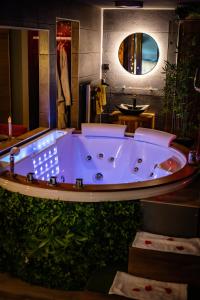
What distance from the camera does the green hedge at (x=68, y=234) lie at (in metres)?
2.91

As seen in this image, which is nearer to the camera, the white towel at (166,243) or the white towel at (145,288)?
the white towel at (145,288)

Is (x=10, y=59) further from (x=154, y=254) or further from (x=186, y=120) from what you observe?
(x=154, y=254)

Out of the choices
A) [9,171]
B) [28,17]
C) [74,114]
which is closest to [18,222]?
[9,171]

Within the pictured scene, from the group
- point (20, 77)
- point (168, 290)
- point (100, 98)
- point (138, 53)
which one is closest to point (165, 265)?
point (168, 290)

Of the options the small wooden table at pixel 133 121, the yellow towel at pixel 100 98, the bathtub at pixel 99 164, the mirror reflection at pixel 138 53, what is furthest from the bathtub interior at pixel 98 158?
the mirror reflection at pixel 138 53

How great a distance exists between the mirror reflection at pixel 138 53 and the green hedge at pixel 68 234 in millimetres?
4437

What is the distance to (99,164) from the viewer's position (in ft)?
15.8

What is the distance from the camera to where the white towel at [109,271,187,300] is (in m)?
2.44

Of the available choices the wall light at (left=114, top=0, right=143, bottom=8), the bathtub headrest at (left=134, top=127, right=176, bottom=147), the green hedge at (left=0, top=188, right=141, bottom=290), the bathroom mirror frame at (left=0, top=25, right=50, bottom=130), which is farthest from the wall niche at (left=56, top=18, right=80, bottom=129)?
the green hedge at (left=0, top=188, right=141, bottom=290)

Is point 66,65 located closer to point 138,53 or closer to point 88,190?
point 138,53

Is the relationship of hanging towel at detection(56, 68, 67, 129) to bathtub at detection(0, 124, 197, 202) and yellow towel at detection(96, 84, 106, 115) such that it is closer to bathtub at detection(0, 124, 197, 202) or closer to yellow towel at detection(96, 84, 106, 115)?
yellow towel at detection(96, 84, 106, 115)

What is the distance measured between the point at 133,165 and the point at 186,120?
1.02 meters

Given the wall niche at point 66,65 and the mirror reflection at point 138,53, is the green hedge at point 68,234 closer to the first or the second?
the wall niche at point 66,65

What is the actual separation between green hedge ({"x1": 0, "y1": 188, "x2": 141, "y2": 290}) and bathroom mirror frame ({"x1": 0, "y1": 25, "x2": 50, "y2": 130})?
11.3ft
